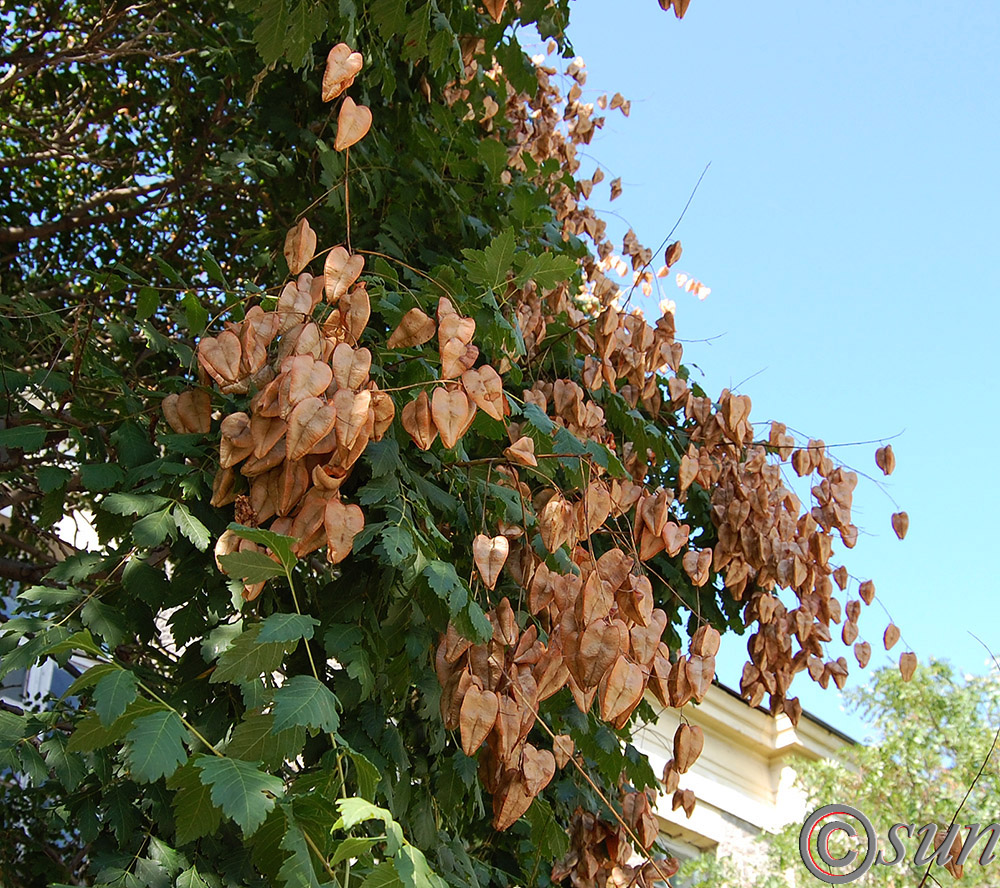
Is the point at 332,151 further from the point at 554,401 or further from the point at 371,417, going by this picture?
the point at 371,417

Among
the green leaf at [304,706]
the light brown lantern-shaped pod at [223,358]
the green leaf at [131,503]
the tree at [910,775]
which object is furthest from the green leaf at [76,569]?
the tree at [910,775]

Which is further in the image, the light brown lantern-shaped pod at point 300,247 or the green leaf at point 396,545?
the light brown lantern-shaped pod at point 300,247

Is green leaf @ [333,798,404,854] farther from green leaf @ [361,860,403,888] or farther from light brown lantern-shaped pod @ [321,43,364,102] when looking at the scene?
light brown lantern-shaped pod @ [321,43,364,102]

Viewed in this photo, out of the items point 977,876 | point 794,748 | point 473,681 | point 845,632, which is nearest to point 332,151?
point 473,681

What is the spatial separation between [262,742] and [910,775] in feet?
14.6

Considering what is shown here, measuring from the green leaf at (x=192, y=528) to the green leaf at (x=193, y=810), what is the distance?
492 millimetres

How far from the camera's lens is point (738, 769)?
268 inches

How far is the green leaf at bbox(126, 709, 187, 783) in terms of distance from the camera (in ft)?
4.64

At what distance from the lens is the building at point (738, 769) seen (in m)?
6.17

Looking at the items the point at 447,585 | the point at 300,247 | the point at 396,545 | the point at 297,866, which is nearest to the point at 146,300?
the point at 300,247

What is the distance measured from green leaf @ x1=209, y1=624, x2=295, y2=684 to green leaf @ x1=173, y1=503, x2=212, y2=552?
367 mm

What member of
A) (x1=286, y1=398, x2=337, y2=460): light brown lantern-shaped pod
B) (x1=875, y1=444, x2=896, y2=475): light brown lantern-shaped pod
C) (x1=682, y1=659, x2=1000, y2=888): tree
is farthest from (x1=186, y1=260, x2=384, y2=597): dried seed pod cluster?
(x1=682, y1=659, x2=1000, y2=888): tree

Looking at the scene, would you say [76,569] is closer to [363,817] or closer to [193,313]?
[193,313]

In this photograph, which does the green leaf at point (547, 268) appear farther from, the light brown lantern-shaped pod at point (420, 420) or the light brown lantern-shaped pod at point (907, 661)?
the light brown lantern-shaped pod at point (907, 661)
